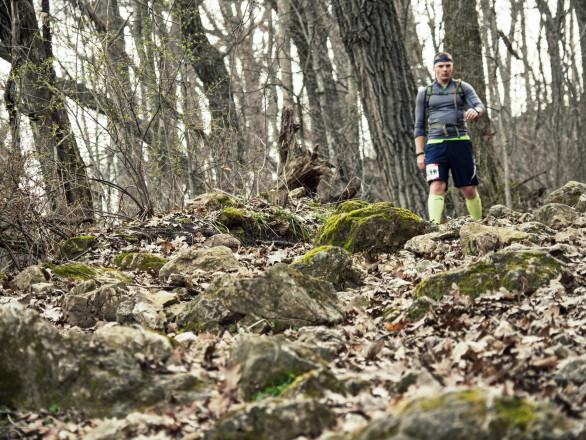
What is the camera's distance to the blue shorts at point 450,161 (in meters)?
7.52

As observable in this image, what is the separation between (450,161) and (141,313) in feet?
16.4

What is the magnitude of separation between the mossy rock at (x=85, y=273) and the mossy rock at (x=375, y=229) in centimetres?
245

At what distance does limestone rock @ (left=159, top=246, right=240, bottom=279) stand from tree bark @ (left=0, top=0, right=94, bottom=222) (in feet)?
10.4

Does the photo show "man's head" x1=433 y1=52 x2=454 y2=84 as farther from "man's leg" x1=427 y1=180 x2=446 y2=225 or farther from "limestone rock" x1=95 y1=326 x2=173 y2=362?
"limestone rock" x1=95 y1=326 x2=173 y2=362

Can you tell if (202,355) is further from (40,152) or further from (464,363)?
(40,152)

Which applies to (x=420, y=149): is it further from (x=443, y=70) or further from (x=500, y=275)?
(x=500, y=275)

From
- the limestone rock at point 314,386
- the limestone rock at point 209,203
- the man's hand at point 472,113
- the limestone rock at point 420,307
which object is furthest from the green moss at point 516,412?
the limestone rock at point 209,203

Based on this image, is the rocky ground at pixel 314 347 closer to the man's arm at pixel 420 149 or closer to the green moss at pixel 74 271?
the green moss at pixel 74 271

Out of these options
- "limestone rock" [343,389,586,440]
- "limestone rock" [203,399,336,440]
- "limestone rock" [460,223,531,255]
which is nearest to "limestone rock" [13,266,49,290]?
"limestone rock" [203,399,336,440]

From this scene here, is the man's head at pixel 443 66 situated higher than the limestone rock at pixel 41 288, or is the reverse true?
the man's head at pixel 443 66

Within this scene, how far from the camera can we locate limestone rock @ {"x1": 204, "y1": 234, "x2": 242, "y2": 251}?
701cm

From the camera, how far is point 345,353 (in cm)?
334

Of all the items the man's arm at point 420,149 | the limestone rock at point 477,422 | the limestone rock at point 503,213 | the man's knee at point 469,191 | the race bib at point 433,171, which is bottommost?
the limestone rock at point 477,422

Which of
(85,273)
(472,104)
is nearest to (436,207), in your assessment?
(472,104)
